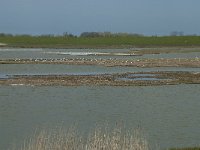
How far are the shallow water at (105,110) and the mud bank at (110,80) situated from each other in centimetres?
150

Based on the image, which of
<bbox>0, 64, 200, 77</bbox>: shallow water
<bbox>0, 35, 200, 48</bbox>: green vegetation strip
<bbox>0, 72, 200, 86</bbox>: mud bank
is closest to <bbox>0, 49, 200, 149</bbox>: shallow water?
<bbox>0, 72, 200, 86</bbox>: mud bank

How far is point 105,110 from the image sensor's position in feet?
67.2

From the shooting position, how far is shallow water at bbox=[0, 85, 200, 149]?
15.9 meters

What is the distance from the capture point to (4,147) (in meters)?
14.0

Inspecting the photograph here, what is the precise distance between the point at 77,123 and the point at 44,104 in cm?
543

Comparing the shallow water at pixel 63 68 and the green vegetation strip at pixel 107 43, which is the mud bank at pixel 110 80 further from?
the green vegetation strip at pixel 107 43

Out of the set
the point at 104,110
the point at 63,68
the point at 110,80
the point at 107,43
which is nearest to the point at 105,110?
the point at 104,110

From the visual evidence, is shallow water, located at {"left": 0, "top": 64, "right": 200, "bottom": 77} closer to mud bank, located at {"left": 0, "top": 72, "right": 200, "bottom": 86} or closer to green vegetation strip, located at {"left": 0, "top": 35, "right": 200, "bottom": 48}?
mud bank, located at {"left": 0, "top": 72, "right": 200, "bottom": 86}

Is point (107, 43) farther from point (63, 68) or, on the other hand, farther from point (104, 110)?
point (104, 110)

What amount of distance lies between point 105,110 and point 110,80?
11.3 metres

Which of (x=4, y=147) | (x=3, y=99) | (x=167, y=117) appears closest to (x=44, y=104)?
(x=3, y=99)

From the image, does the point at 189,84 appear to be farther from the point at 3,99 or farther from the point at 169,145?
the point at 169,145

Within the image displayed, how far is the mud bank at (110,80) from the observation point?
30141 millimetres

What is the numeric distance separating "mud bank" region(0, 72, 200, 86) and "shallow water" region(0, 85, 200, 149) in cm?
150
